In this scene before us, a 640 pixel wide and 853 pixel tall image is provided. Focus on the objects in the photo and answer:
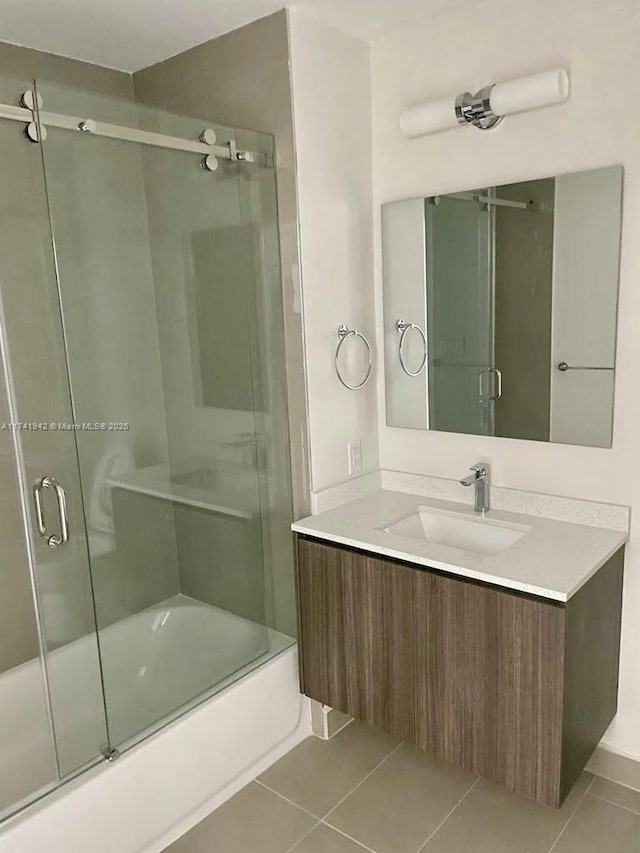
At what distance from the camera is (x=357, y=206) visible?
2.44 metres

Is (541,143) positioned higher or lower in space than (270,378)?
higher

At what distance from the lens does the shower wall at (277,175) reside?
2.19 meters

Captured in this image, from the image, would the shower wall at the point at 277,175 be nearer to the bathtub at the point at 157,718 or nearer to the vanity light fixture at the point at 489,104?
the bathtub at the point at 157,718

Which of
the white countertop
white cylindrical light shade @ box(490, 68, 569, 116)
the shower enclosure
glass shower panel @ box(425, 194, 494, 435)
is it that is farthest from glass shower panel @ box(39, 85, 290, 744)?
white cylindrical light shade @ box(490, 68, 569, 116)

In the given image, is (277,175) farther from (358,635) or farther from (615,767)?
(615,767)

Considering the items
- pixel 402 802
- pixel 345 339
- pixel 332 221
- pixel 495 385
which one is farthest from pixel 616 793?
pixel 332 221

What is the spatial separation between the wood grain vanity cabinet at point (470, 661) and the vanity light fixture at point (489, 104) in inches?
54.2

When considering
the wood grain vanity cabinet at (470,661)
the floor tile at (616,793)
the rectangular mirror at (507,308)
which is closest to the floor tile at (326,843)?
the wood grain vanity cabinet at (470,661)

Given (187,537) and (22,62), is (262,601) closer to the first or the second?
(187,537)

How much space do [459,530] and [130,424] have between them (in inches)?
48.4

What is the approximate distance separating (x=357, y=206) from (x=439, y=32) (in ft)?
1.97

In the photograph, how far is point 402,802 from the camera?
2.19 m

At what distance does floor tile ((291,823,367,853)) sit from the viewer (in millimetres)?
2004

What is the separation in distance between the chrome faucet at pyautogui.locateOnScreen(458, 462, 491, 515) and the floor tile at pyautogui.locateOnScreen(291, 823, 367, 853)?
43.1 inches
